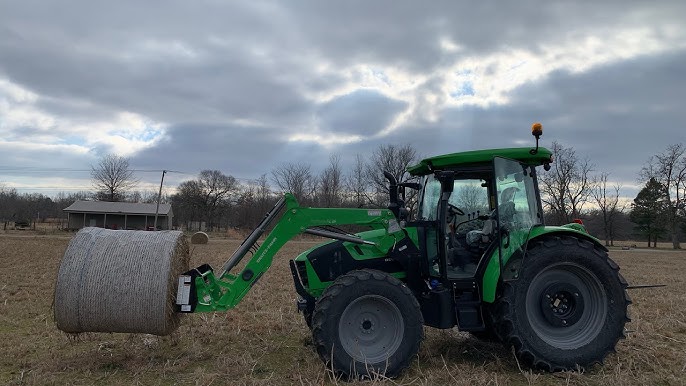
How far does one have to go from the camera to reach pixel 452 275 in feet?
19.1

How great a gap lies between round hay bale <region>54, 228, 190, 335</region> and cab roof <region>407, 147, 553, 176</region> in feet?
10.4

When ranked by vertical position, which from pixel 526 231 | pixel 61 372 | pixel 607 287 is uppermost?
pixel 526 231

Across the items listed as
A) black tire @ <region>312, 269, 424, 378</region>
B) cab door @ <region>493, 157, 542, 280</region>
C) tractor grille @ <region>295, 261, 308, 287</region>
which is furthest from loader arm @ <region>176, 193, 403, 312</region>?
cab door @ <region>493, 157, 542, 280</region>

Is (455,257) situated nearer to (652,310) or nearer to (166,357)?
(166,357)

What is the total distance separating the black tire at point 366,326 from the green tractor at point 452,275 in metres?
0.01

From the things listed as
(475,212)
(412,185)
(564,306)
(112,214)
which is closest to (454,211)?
(475,212)

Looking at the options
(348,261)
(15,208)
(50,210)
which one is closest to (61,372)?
(348,261)

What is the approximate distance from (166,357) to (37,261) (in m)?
14.6

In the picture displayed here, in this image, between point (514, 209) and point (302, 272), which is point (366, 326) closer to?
point (302, 272)

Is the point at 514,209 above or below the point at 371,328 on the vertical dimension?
above

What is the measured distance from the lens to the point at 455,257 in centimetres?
601

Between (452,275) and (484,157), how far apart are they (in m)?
1.38

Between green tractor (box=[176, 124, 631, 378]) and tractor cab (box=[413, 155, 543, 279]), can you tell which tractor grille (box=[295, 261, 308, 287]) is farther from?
tractor cab (box=[413, 155, 543, 279])

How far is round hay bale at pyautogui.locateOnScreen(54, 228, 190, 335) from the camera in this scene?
5.29 meters
